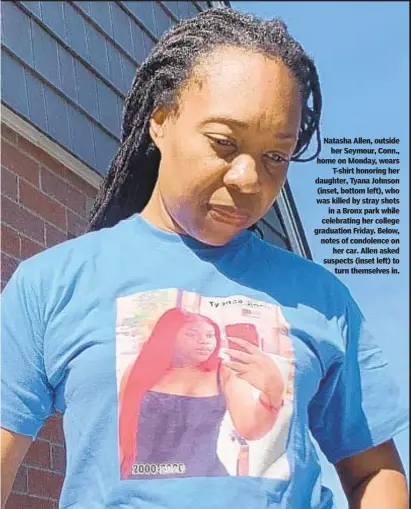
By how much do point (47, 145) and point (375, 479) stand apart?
59.3 inches

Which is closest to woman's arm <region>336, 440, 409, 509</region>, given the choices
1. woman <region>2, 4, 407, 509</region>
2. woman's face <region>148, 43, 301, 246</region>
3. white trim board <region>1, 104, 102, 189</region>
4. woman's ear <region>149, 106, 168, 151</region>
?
woman <region>2, 4, 407, 509</region>

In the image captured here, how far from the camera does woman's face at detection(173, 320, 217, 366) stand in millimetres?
966

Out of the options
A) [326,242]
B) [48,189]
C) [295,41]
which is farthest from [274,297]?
[48,189]

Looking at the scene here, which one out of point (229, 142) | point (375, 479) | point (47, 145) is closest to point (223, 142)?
point (229, 142)

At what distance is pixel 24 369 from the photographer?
99 centimetres

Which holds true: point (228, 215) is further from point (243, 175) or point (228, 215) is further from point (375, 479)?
point (375, 479)

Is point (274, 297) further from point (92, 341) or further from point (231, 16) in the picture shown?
point (231, 16)

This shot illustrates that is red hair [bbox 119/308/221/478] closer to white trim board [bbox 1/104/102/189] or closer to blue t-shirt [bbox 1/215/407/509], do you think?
blue t-shirt [bbox 1/215/407/509]

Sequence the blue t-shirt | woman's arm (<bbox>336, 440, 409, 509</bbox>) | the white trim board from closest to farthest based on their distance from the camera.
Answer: the blue t-shirt < woman's arm (<bbox>336, 440, 409, 509</bbox>) < the white trim board

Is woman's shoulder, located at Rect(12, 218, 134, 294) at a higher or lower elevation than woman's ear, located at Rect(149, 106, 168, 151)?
A: lower

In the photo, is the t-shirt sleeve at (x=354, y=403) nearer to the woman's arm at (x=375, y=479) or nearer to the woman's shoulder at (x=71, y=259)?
the woman's arm at (x=375, y=479)

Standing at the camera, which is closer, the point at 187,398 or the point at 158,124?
the point at 187,398

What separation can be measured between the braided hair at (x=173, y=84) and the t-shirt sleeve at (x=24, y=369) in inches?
8.3

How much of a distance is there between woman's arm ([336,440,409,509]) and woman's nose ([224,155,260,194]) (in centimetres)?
33
